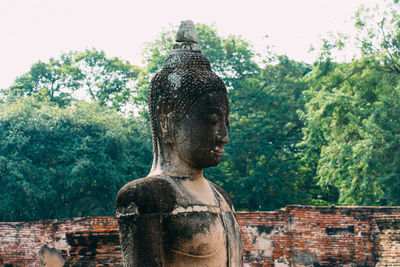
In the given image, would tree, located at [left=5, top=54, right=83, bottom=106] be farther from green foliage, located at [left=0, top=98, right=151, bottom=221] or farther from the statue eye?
the statue eye

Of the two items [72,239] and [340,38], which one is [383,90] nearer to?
[340,38]

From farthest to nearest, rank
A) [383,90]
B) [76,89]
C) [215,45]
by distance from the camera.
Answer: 1. [76,89]
2. [215,45]
3. [383,90]

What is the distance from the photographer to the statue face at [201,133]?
3.48 m

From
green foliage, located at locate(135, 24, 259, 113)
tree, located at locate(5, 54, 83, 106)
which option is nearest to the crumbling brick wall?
green foliage, located at locate(135, 24, 259, 113)

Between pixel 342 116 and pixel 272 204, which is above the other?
pixel 342 116

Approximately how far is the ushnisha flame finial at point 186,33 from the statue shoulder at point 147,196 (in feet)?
3.44

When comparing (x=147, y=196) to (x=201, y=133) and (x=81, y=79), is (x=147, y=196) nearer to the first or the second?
(x=201, y=133)

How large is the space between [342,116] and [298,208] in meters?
8.52

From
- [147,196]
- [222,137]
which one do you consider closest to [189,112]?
[222,137]

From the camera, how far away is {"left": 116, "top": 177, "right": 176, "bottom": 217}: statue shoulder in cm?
320

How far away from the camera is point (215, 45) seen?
78.6 ft

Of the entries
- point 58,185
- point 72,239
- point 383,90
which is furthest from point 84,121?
point 72,239

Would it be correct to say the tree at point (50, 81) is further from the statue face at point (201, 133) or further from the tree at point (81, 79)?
the statue face at point (201, 133)

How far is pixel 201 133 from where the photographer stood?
3479 millimetres
